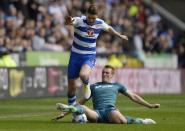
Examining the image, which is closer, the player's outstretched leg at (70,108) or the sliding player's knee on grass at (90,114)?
the player's outstretched leg at (70,108)

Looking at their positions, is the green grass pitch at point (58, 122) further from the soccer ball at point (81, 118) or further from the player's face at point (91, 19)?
the player's face at point (91, 19)

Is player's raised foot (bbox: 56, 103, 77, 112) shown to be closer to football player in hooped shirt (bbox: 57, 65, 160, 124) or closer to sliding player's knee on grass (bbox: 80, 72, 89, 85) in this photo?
football player in hooped shirt (bbox: 57, 65, 160, 124)

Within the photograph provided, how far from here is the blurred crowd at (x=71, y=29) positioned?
1244 inches

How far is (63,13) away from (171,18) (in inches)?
379

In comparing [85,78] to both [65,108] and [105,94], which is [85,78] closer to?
[105,94]

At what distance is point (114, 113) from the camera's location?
53.5 feet

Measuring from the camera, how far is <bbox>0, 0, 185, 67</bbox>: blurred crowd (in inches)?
1244

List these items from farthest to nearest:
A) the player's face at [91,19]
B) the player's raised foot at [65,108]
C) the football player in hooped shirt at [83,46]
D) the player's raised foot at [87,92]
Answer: the football player in hooped shirt at [83,46] < the player's face at [91,19] < the player's raised foot at [87,92] < the player's raised foot at [65,108]

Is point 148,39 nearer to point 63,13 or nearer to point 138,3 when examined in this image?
point 138,3

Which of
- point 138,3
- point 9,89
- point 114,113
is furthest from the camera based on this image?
point 138,3

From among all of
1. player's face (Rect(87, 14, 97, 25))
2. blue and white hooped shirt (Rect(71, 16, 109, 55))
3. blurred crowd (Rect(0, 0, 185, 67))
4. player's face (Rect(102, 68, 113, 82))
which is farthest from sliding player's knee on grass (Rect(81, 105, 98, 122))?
blurred crowd (Rect(0, 0, 185, 67))

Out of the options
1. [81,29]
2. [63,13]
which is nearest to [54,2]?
[63,13]

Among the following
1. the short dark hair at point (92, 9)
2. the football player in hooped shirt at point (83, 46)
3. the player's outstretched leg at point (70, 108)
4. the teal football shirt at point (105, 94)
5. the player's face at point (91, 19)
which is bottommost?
the player's outstretched leg at point (70, 108)

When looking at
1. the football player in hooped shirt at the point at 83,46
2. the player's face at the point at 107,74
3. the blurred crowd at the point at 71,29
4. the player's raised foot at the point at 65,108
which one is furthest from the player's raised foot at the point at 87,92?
the blurred crowd at the point at 71,29
